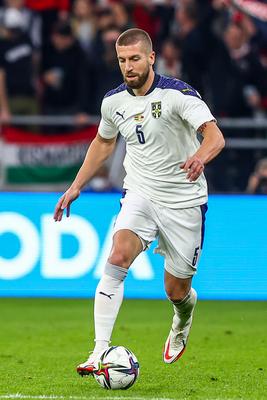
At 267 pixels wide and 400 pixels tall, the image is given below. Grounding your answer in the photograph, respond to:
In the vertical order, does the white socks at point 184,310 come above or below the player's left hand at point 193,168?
below

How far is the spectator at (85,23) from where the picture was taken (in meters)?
16.5

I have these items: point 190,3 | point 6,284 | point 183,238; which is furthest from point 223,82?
point 183,238

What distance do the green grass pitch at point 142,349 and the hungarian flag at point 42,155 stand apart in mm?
2499

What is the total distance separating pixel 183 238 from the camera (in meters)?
8.38

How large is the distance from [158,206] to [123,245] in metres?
0.53

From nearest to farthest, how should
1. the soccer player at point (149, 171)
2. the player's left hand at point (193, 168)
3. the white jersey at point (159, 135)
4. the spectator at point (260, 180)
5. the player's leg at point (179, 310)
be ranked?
the player's left hand at point (193, 168) → the soccer player at point (149, 171) → the white jersey at point (159, 135) → the player's leg at point (179, 310) → the spectator at point (260, 180)

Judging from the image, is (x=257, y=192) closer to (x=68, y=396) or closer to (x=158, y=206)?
(x=158, y=206)

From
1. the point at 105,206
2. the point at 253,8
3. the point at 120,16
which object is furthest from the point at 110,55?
the point at 105,206

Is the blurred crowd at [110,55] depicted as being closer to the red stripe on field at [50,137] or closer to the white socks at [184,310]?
the red stripe on field at [50,137]

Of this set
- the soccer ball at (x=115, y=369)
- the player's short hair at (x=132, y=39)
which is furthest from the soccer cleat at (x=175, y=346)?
the player's short hair at (x=132, y=39)

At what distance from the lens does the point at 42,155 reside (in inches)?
615

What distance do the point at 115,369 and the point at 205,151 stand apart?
1.55 metres

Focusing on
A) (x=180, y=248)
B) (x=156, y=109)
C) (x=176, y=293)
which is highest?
(x=156, y=109)

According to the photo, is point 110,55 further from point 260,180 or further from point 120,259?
point 120,259
